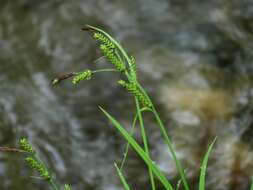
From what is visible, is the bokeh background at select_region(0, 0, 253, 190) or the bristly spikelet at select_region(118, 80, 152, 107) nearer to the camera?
the bristly spikelet at select_region(118, 80, 152, 107)

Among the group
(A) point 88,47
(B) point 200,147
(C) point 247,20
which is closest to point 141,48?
(A) point 88,47

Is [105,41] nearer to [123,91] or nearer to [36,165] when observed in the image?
[36,165]

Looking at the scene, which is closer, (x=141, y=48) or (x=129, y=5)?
(x=141, y=48)

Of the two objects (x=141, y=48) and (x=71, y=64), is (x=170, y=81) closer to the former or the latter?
(x=141, y=48)

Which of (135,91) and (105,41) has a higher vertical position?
(105,41)

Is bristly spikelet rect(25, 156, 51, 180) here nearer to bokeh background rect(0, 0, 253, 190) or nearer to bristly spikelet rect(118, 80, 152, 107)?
bristly spikelet rect(118, 80, 152, 107)

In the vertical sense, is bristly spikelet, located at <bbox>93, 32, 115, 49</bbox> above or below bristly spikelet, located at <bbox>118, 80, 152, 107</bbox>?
above

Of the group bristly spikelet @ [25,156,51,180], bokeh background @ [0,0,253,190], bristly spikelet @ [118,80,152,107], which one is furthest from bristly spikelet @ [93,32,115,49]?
bokeh background @ [0,0,253,190]

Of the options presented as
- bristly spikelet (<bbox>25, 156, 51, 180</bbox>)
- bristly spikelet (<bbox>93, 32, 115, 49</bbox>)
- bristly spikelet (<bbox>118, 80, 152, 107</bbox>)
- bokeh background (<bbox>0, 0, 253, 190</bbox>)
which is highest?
bokeh background (<bbox>0, 0, 253, 190</bbox>)

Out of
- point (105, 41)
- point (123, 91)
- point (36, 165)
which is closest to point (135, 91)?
point (105, 41)
